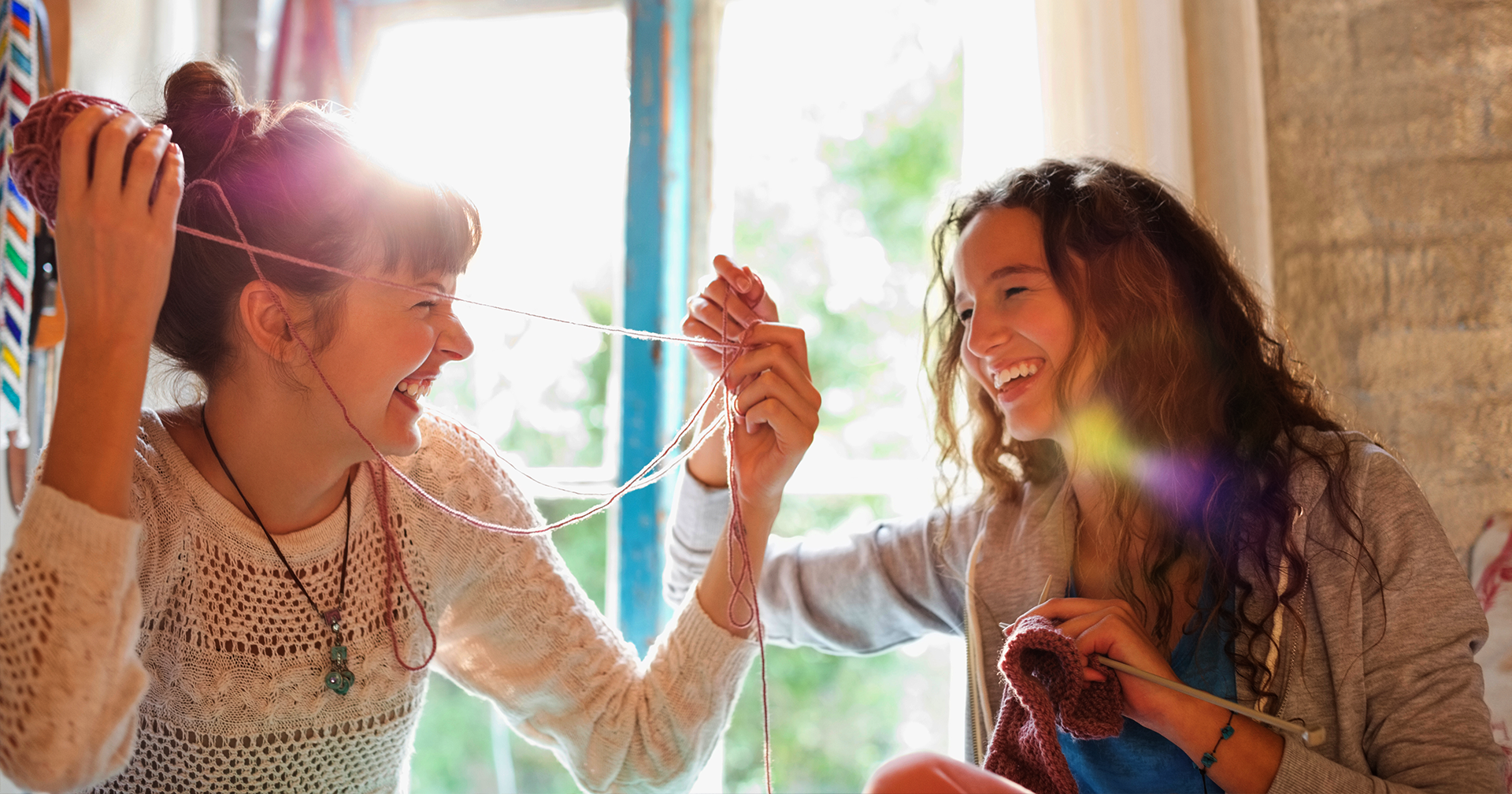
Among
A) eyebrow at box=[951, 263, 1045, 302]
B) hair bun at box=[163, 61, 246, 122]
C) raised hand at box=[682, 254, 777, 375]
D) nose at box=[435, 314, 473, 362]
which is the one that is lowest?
nose at box=[435, 314, 473, 362]

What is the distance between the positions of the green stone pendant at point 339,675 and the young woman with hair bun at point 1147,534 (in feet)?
1.55

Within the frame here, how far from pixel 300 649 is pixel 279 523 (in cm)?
14

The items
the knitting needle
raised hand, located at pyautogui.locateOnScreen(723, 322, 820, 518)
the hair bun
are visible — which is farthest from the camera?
raised hand, located at pyautogui.locateOnScreen(723, 322, 820, 518)

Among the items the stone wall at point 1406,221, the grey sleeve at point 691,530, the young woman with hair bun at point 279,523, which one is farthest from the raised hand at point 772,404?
the stone wall at point 1406,221

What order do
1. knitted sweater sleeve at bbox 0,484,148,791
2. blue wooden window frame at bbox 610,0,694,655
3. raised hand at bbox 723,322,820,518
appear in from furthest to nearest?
blue wooden window frame at bbox 610,0,694,655 < raised hand at bbox 723,322,820,518 < knitted sweater sleeve at bbox 0,484,148,791

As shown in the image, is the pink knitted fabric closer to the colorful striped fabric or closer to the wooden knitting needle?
the wooden knitting needle

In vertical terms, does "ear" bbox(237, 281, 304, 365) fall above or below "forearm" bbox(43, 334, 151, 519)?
above

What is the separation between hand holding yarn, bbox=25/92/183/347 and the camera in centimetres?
82

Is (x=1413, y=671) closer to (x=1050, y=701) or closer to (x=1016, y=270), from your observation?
(x=1050, y=701)

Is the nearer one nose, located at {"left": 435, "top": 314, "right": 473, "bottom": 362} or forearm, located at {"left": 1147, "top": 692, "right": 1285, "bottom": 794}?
forearm, located at {"left": 1147, "top": 692, "right": 1285, "bottom": 794}

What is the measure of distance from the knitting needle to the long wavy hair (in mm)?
94

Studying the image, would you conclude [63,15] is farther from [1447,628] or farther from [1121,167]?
[1447,628]

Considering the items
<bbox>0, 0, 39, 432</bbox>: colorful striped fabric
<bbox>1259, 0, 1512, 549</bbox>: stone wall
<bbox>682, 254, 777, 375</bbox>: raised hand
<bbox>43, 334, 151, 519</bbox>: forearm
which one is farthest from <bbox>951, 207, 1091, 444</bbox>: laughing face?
<bbox>0, 0, 39, 432</bbox>: colorful striped fabric

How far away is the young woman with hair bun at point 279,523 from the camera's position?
32.4 inches
